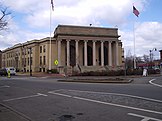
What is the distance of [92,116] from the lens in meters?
9.41

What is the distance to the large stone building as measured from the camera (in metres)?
82.9

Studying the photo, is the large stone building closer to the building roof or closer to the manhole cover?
the building roof

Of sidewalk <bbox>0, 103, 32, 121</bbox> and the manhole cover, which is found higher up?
sidewalk <bbox>0, 103, 32, 121</bbox>

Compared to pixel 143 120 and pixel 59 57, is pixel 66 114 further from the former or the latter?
pixel 59 57

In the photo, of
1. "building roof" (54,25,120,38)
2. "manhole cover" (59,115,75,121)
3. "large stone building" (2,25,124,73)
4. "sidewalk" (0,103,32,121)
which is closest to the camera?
"sidewalk" (0,103,32,121)

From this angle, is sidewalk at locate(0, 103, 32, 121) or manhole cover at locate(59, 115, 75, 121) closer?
sidewalk at locate(0, 103, 32, 121)

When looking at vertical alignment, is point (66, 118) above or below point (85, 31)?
below

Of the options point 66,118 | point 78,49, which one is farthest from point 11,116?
point 78,49

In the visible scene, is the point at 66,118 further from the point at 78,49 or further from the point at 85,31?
the point at 78,49

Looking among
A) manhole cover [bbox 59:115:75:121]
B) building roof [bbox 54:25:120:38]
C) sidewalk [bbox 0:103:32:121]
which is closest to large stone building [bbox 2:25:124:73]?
building roof [bbox 54:25:120:38]

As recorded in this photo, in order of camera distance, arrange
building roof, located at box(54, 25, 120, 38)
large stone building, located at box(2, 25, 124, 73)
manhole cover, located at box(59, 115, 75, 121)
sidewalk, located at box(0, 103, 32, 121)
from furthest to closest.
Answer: large stone building, located at box(2, 25, 124, 73) → building roof, located at box(54, 25, 120, 38) → manhole cover, located at box(59, 115, 75, 121) → sidewalk, located at box(0, 103, 32, 121)

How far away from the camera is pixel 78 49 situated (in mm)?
87312

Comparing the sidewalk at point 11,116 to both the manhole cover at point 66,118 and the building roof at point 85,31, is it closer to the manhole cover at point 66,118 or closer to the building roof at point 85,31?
the manhole cover at point 66,118

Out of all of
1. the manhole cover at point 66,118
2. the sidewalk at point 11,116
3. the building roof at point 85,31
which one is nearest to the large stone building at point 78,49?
the building roof at point 85,31
